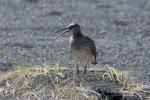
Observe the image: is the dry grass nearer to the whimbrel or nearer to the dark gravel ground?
the whimbrel

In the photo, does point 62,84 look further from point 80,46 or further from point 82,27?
point 82,27

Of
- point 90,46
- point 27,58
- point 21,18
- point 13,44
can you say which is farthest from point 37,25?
point 90,46

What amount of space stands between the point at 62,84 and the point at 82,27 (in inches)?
298

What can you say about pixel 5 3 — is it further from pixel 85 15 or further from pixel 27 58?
pixel 27 58

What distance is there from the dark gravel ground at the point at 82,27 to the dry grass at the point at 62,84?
162cm

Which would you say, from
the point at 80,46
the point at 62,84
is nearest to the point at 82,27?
the point at 80,46

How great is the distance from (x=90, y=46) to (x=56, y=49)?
13.7 ft

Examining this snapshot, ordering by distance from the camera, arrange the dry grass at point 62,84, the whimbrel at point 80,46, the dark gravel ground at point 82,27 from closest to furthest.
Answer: the dry grass at point 62,84
the whimbrel at point 80,46
the dark gravel ground at point 82,27

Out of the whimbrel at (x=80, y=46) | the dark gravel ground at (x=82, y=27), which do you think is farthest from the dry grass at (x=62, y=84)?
the dark gravel ground at (x=82, y=27)

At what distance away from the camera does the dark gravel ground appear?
15531mm

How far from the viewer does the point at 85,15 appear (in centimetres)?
2089

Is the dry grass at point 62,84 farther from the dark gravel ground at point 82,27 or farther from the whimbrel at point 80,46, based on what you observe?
the dark gravel ground at point 82,27

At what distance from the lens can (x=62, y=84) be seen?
11883mm

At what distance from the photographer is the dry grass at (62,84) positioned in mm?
11594
